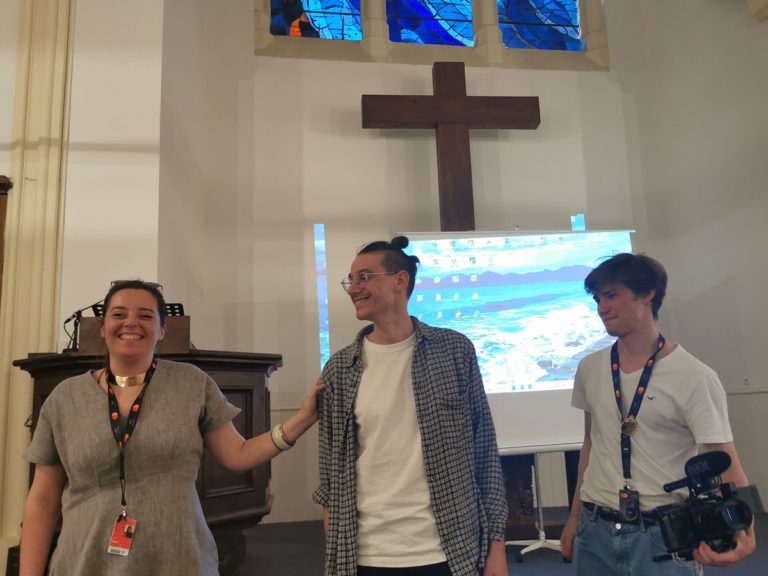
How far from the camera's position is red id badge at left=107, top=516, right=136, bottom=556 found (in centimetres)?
134

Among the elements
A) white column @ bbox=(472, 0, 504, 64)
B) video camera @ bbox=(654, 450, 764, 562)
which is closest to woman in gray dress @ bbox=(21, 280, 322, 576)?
video camera @ bbox=(654, 450, 764, 562)

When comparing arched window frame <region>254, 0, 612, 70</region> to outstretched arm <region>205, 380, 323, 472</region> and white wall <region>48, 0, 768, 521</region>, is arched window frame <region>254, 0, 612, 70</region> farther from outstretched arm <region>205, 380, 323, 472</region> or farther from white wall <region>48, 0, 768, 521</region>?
outstretched arm <region>205, 380, 323, 472</region>

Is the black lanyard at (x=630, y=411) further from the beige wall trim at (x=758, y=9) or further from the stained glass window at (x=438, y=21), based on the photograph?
the stained glass window at (x=438, y=21)

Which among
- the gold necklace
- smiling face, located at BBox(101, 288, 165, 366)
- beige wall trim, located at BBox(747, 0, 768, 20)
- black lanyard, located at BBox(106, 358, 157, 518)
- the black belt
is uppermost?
beige wall trim, located at BBox(747, 0, 768, 20)

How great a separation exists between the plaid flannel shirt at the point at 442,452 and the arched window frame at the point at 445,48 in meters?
4.40

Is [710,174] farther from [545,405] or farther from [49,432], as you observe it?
[49,432]

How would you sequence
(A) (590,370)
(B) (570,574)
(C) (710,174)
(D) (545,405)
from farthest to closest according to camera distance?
(C) (710,174)
(D) (545,405)
(B) (570,574)
(A) (590,370)

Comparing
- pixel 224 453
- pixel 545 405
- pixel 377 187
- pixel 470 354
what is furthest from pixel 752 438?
pixel 224 453

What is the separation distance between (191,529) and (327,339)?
141 inches

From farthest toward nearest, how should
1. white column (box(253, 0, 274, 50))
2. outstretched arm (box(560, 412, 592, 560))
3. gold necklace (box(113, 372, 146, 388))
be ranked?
white column (box(253, 0, 274, 50)) → outstretched arm (box(560, 412, 592, 560)) → gold necklace (box(113, 372, 146, 388))

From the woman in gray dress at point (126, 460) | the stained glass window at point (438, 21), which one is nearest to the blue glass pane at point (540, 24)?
the stained glass window at point (438, 21)

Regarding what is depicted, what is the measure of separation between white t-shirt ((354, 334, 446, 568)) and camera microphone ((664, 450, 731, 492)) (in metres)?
0.56

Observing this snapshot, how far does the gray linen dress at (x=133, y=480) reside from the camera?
1354 mm

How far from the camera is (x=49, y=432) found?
1.47 metres
